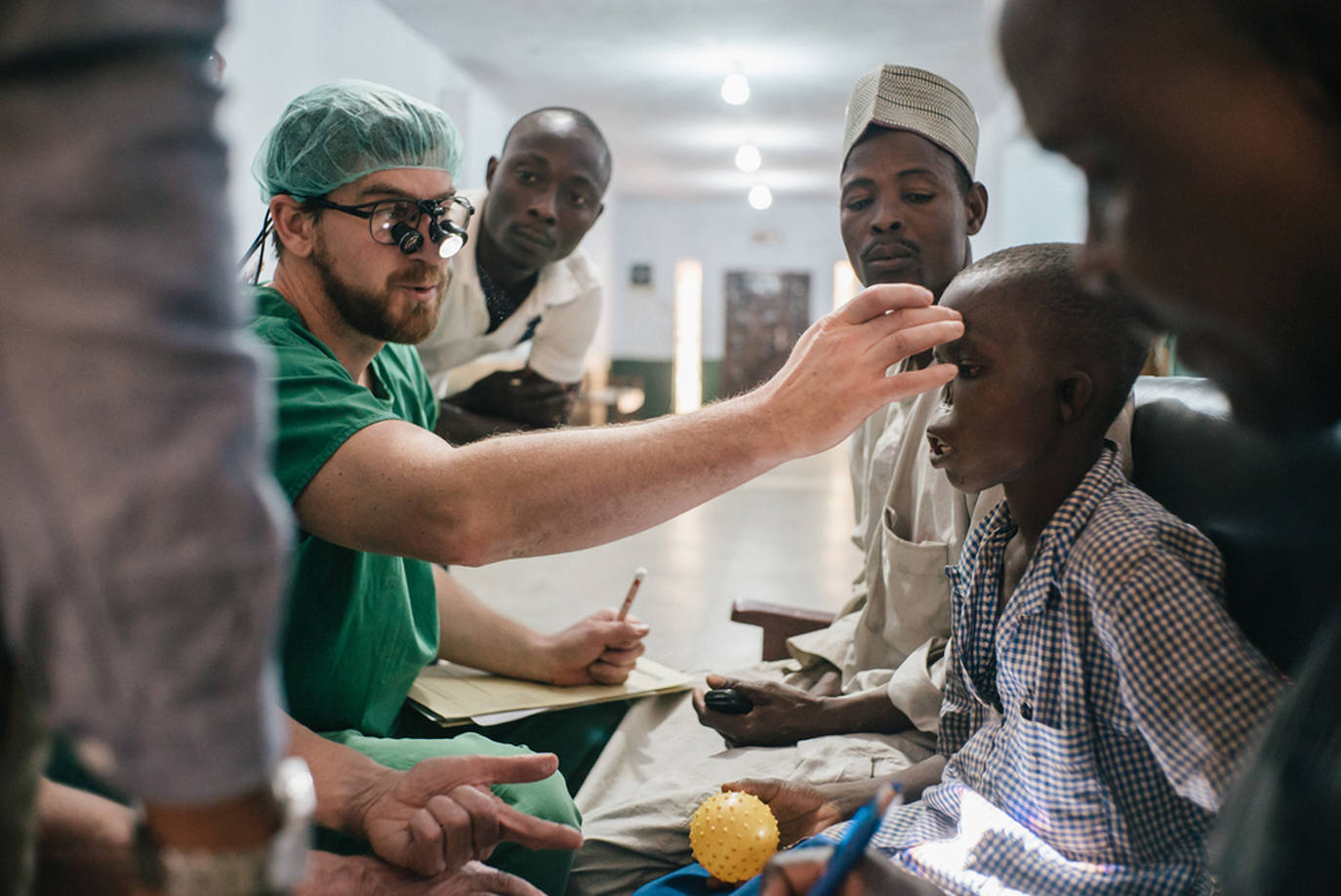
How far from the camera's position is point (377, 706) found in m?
1.68

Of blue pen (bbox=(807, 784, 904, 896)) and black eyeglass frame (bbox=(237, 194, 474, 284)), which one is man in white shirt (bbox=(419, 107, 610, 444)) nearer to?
black eyeglass frame (bbox=(237, 194, 474, 284))

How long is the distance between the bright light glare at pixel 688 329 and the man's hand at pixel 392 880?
14468 millimetres

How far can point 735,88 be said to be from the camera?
823 cm

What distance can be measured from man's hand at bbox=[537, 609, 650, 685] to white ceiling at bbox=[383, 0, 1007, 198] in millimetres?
5817

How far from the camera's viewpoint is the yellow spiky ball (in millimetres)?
1237

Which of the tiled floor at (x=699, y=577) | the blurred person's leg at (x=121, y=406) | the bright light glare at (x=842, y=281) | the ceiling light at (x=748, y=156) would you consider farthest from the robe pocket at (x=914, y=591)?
the bright light glare at (x=842, y=281)

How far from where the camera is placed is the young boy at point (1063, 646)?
3.15 ft

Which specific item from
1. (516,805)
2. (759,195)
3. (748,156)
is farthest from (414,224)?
(759,195)

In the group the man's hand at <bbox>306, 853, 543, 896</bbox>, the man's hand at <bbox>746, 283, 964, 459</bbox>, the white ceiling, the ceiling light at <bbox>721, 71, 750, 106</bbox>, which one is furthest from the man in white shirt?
the ceiling light at <bbox>721, 71, 750, 106</bbox>

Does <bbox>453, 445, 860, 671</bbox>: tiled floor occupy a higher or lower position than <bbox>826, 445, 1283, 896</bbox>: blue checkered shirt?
lower

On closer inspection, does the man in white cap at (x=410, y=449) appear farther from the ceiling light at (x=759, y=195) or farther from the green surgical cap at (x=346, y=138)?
the ceiling light at (x=759, y=195)

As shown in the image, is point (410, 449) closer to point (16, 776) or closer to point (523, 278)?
point (16, 776)

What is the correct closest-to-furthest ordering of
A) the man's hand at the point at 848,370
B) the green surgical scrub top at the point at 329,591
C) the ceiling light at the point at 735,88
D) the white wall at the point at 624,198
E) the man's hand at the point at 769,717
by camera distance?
the man's hand at the point at 848,370 → the green surgical scrub top at the point at 329,591 → the man's hand at the point at 769,717 → the white wall at the point at 624,198 → the ceiling light at the point at 735,88

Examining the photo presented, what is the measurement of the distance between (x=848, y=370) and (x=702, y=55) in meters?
7.30
